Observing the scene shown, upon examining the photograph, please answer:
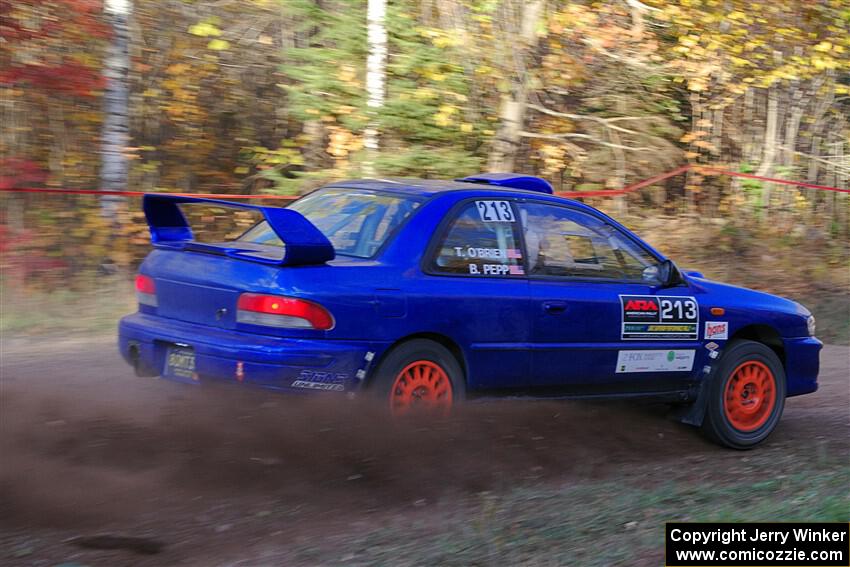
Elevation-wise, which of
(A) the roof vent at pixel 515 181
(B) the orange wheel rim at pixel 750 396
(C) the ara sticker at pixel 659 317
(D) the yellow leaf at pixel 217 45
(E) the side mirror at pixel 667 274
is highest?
(D) the yellow leaf at pixel 217 45

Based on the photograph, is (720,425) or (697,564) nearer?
(697,564)

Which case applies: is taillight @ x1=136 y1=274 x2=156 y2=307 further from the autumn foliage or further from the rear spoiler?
the autumn foliage

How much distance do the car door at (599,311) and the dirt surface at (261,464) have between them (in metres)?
0.37

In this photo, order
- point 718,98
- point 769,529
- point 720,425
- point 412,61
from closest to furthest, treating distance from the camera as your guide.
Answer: point 769,529, point 720,425, point 412,61, point 718,98

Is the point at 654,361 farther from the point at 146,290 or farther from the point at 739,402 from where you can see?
the point at 146,290

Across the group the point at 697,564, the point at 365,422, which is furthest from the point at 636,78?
the point at 697,564

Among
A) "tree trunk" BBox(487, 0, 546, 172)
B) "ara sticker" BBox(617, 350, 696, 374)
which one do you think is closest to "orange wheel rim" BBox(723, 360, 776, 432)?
"ara sticker" BBox(617, 350, 696, 374)

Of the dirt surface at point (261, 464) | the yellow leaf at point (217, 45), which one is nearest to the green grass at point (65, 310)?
the dirt surface at point (261, 464)

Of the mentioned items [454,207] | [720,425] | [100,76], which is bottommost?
[720,425]

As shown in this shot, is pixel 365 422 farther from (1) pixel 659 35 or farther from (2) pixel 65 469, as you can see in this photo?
(1) pixel 659 35

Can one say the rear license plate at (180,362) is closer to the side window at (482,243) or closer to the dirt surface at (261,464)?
the dirt surface at (261,464)

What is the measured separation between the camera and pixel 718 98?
16.6 m

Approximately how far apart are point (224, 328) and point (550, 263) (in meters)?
1.97

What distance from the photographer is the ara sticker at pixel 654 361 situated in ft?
20.8
